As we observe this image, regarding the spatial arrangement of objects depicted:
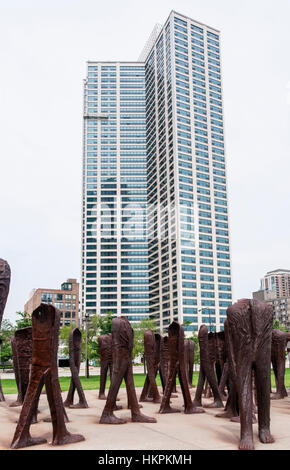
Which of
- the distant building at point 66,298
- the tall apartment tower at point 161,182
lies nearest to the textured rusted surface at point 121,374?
the tall apartment tower at point 161,182

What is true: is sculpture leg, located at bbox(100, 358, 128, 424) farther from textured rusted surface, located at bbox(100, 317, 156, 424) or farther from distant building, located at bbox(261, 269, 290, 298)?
distant building, located at bbox(261, 269, 290, 298)

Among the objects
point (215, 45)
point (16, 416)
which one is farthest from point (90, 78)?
point (16, 416)

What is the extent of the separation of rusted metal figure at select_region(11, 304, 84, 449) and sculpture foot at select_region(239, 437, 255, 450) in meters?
2.83

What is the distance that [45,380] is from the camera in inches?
292

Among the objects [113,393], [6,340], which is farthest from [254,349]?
[6,340]

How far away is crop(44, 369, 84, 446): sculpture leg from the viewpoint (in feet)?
23.8

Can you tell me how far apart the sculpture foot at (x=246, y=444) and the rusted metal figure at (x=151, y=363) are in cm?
579

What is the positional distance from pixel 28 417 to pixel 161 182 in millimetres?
93533

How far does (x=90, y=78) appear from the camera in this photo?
119125mm

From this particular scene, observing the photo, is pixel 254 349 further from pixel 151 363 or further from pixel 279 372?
pixel 279 372

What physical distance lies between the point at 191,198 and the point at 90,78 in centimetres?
5283

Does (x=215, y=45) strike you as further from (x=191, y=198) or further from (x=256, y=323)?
(x=256, y=323)

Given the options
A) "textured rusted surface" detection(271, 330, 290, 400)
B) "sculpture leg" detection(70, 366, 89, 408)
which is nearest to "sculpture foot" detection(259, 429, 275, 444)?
"sculpture leg" detection(70, 366, 89, 408)

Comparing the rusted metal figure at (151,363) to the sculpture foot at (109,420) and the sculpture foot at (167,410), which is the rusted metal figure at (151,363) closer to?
the sculpture foot at (167,410)
